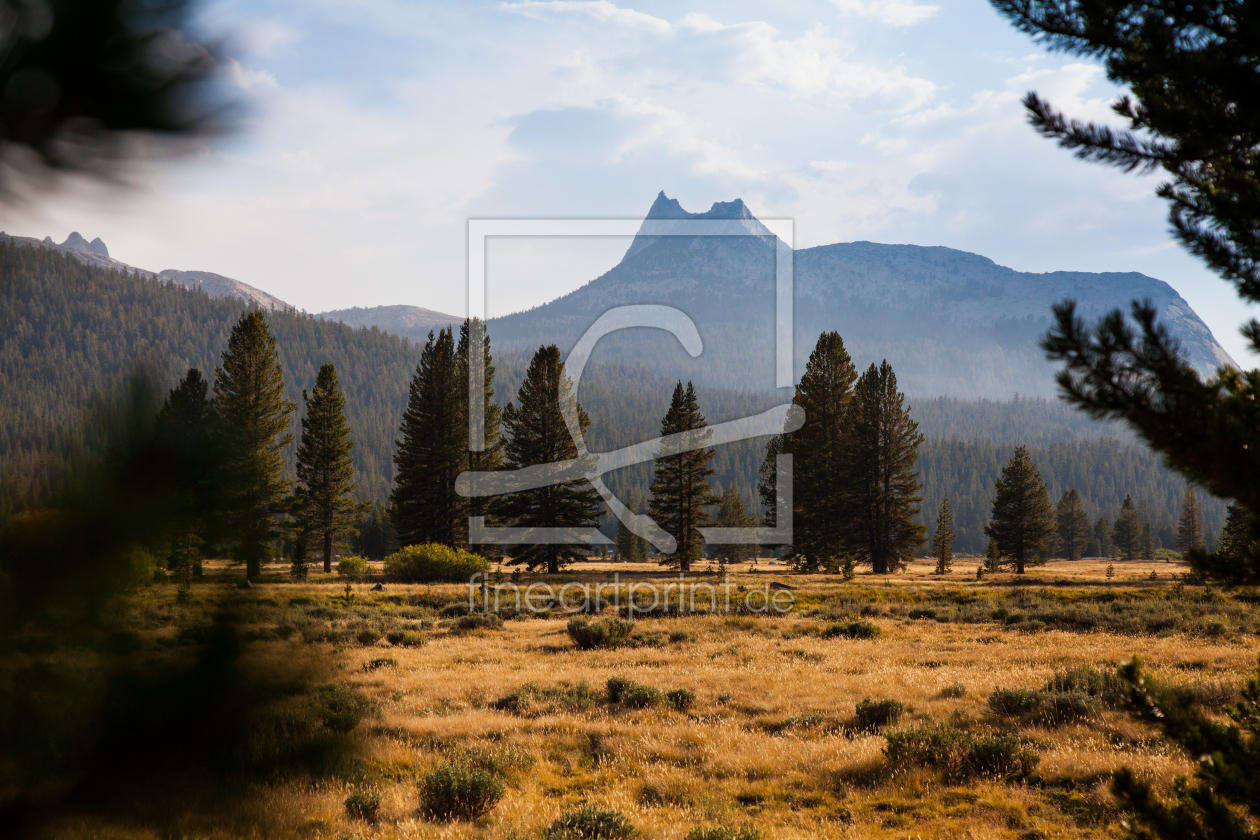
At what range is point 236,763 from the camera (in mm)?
2143

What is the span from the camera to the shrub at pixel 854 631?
54.9 ft

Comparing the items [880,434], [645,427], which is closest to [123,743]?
[880,434]

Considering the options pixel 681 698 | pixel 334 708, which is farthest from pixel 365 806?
pixel 681 698

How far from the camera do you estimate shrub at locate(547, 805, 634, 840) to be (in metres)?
5.59

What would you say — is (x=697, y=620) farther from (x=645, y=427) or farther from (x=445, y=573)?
(x=645, y=427)

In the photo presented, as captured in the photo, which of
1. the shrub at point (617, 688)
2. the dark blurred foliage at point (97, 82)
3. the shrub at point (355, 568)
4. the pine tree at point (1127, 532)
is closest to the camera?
the dark blurred foliage at point (97, 82)

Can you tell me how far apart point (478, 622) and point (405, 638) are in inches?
103

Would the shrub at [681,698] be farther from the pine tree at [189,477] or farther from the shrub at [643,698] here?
the pine tree at [189,477]

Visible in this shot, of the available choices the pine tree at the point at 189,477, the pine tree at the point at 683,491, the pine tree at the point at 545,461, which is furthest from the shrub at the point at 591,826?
the pine tree at the point at 683,491

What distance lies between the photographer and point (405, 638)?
16.1 metres

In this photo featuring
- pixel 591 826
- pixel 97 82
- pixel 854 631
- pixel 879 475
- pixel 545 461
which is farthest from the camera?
pixel 879 475

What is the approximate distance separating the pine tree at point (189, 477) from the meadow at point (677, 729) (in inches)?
4.1

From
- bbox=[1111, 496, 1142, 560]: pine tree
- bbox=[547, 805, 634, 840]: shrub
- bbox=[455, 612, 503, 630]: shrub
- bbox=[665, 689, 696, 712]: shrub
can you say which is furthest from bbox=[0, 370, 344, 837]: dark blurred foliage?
bbox=[1111, 496, 1142, 560]: pine tree

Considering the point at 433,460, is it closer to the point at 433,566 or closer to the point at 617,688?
A: the point at 433,566
